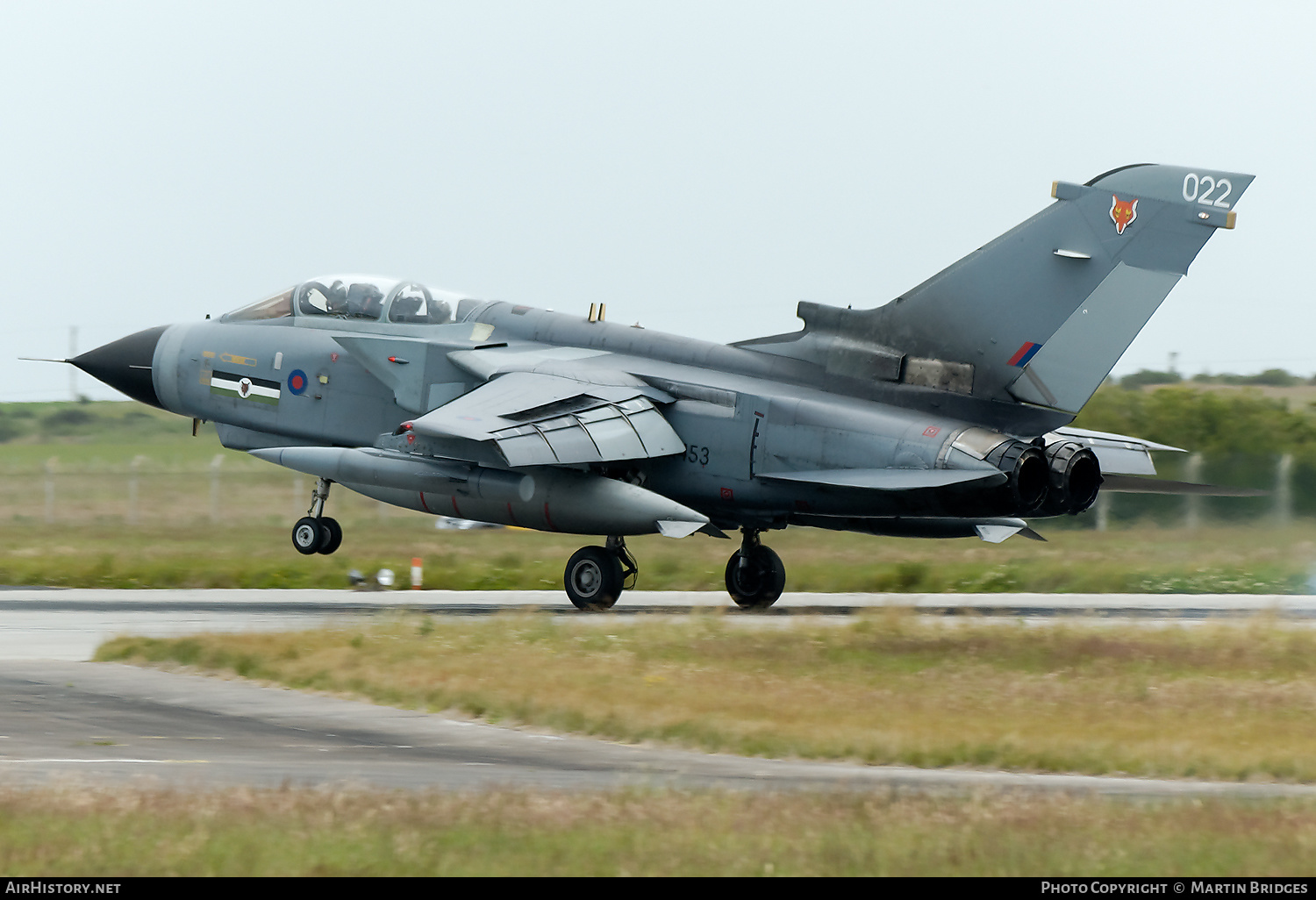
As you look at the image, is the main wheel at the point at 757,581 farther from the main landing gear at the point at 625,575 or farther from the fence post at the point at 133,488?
the fence post at the point at 133,488

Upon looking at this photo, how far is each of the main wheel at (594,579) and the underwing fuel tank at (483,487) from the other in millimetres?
986

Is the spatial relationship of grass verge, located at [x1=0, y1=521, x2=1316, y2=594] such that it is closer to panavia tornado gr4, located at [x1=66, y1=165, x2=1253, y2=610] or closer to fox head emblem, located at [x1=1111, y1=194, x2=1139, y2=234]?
panavia tornado gr4, located at [x1=66, y1=165, x2=1253, y2=610]

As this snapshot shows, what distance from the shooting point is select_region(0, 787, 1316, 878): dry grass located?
750 centimetres

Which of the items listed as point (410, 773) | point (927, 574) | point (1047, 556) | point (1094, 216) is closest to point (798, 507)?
point (1094, 216)

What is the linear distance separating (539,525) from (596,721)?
8396 millimetres

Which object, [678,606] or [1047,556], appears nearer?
[678,606]

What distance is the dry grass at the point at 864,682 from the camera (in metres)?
11.6

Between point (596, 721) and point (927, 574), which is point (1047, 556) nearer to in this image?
point (927, 574)

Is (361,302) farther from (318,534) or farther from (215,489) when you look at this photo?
(215,489)

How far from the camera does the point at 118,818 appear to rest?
324 inches

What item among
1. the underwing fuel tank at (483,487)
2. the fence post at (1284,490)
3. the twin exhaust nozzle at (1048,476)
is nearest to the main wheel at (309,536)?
the underwing fuel tank at (483,487)

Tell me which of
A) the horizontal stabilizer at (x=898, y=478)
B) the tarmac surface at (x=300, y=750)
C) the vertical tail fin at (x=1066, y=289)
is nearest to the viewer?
the tarmac surface at (x=300, y=750)

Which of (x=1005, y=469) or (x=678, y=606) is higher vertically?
(x=1005, y=469)

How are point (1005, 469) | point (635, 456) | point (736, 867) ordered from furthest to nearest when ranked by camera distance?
point (635, 456) → point (1005, 469) → point (736, 867)
